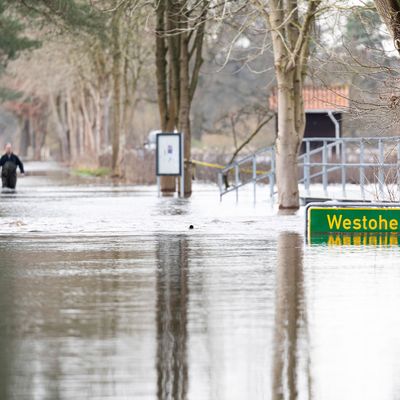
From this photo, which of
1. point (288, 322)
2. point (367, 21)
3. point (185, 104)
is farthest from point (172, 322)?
point (185, 104)

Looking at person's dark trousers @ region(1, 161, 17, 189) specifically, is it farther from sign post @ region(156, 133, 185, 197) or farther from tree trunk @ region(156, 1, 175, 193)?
sign post @ region(156, 133, 185, 197)

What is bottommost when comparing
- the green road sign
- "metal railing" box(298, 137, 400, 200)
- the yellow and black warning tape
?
the green road sign

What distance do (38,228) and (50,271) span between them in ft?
32.8

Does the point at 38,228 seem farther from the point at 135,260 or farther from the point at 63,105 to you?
the point at 63,105

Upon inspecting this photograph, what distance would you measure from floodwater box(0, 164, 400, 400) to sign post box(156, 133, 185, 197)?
63.0 feet

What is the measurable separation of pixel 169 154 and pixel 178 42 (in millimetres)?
4754

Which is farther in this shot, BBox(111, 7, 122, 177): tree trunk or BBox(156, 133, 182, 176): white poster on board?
BBox(111, 7, 122, 177): tree trunk

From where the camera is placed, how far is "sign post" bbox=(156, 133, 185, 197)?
151 feet

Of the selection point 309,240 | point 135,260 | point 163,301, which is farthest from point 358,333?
point 309,240

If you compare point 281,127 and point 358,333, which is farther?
point 281,127

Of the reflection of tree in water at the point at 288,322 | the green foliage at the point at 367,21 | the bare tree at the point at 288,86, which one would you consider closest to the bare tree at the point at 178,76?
the green foliage at the point at 367,21

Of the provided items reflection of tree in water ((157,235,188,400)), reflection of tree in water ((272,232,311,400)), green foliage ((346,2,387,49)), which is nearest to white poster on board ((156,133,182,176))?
green foliage ((346,2,387,49))

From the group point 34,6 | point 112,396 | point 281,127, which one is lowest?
point 112,396

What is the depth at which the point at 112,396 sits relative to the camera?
31.2 ft
